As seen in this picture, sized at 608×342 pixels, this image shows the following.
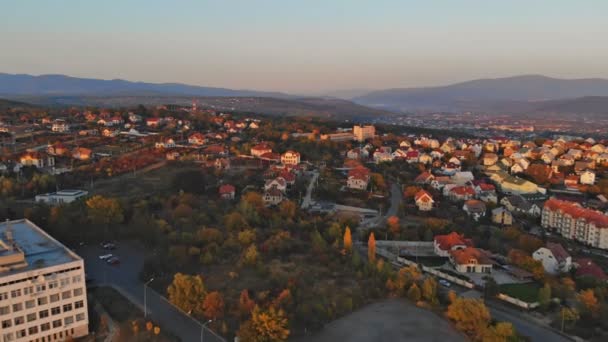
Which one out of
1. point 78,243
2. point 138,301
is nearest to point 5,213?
point 78,243

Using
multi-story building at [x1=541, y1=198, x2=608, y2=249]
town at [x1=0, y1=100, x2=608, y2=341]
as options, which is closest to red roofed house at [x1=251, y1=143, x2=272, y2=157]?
town at [x1=0, y1=100, x2=608, y2=341]

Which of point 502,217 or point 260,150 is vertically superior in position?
point 260,150

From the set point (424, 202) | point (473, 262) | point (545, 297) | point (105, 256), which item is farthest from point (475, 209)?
point (105, 256)

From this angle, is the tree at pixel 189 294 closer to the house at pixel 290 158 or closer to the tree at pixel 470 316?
the tree at pixel 470 316

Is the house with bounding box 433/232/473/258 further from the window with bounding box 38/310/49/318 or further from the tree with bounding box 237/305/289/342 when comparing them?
the window with bounding box 38/310/49/318

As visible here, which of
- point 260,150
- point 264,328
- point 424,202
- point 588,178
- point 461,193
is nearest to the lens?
point 264,328

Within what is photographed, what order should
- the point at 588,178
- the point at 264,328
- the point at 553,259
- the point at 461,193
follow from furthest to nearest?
the point at 588,178 < the point at 461,193 < the point at 553,259 < the point at 264,328

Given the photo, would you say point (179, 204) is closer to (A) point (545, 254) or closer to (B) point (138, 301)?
(B) point (138, 301)

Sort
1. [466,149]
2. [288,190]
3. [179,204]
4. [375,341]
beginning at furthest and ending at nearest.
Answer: [466,149], [288,190], [179,204], [375,341]

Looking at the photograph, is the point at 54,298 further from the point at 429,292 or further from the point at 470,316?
the point at 470,316
